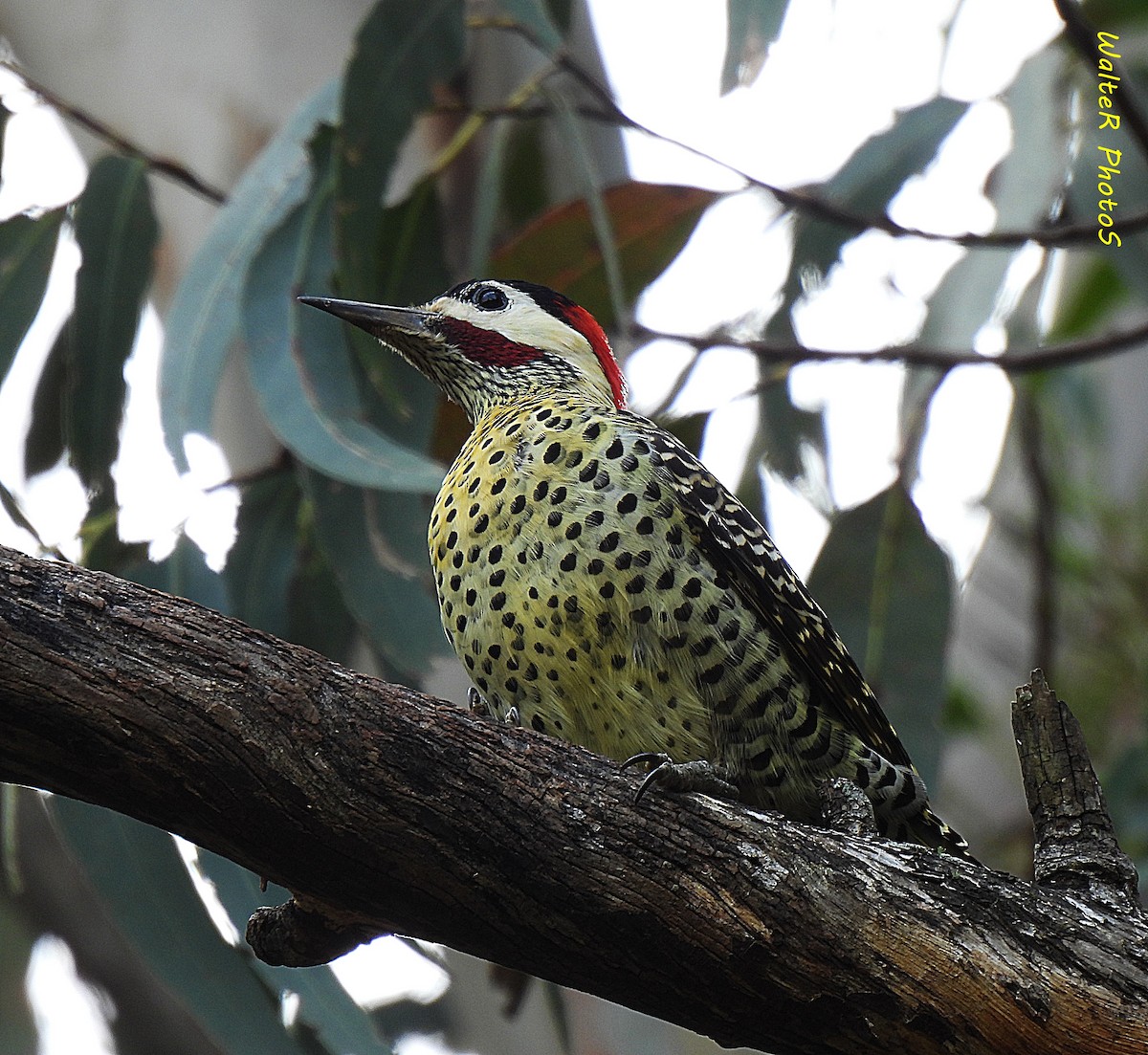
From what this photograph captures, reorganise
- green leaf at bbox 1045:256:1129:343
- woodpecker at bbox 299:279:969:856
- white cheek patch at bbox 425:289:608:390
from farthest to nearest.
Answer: green leaf at bbox 1045:256:1129:343, white cheek patch at bbox 425:289:608:390, woodpecker at bbox 299:279:969:856

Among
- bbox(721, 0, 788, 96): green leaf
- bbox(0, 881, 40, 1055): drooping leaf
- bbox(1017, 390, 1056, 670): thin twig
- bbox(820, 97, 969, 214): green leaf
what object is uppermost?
bbox(820, 97, 969, 214): green leaf

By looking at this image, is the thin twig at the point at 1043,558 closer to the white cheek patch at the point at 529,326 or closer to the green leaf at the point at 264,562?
the white cheek patch at the point at 529,326

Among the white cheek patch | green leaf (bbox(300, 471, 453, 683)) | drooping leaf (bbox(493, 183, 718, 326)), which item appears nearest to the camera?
green leaf (bbox(300, 471, 453, 683))

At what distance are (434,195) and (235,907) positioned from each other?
216 cm

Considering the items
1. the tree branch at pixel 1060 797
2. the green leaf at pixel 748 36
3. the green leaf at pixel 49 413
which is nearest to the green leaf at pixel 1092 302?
the green leaf at pixel 748 36

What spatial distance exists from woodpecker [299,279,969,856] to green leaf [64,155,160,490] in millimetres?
1476

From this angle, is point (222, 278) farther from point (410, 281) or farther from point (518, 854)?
point (518, 854)

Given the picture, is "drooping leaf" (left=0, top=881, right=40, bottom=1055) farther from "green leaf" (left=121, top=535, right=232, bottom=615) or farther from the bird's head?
the bird's head

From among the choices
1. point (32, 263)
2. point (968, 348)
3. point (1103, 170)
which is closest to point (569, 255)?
point (968, 348)

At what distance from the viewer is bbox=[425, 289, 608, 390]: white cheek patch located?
12.0 ft

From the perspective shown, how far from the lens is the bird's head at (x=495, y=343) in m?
3.59

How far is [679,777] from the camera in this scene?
2256mm

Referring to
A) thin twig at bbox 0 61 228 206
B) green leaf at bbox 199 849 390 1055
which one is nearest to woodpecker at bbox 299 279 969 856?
green leaf at bbox 199 849 390 1055

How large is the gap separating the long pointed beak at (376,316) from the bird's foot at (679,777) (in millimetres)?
1349
